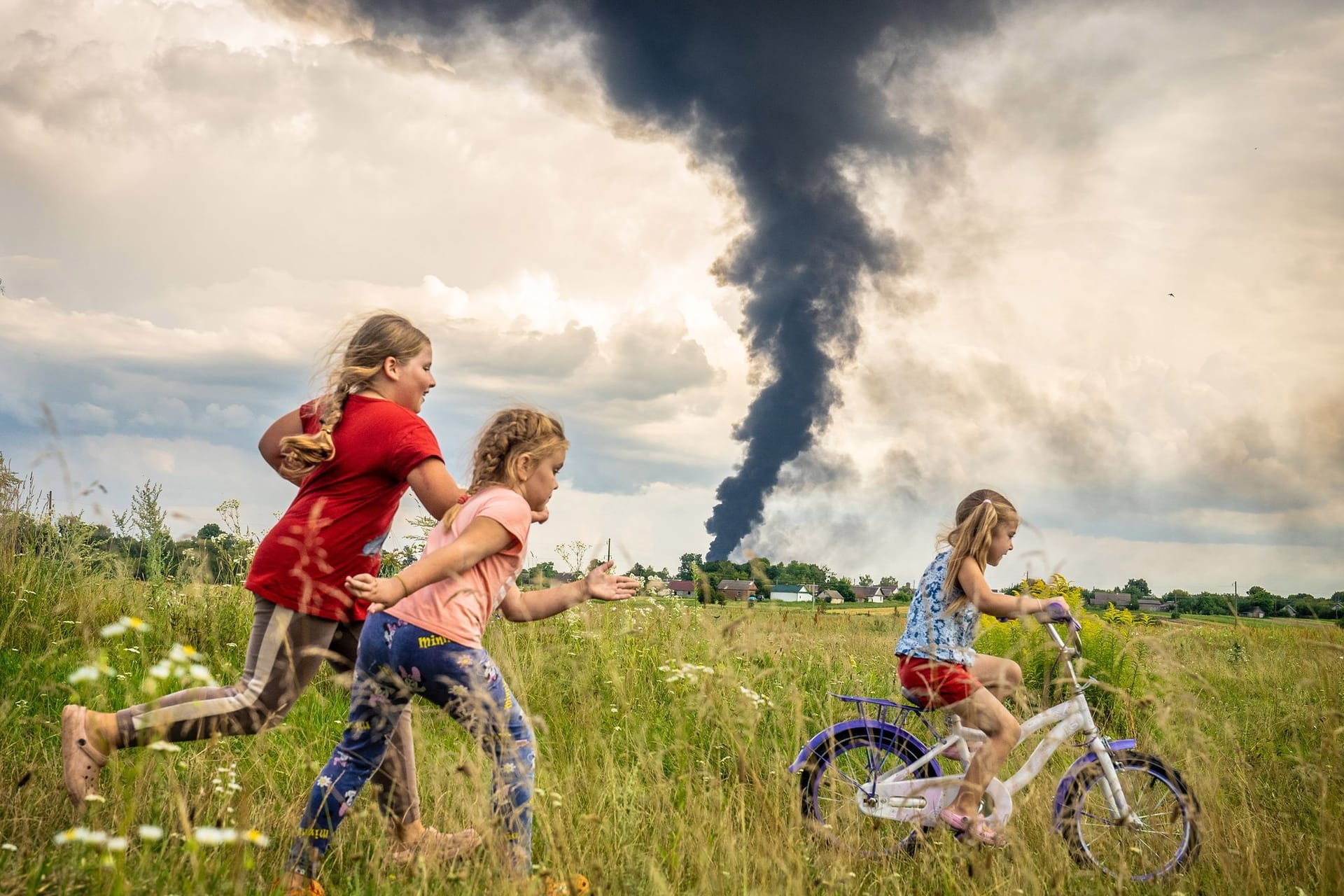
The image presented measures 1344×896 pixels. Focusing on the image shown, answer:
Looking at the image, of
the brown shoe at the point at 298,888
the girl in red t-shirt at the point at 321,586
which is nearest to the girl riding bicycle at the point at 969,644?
the girl in red t-shirt at the point at 321,586

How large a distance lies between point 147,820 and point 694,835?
2.11m

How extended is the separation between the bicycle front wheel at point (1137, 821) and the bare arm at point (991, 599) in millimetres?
848

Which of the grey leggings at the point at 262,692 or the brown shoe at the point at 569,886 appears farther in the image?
the grey leggings at the point at 262,692

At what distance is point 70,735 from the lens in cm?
335

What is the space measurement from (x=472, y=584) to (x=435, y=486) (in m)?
0.39

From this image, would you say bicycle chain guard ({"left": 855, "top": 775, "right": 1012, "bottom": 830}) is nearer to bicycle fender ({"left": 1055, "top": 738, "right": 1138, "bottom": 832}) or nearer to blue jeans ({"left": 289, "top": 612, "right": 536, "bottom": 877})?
bicycle fender ({"left": 1055, "top": 738, "right": 1138, "bottom": 832})

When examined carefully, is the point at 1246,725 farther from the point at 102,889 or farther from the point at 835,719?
the point at 102,889

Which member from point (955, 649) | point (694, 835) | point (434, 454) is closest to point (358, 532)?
point (434, 454)

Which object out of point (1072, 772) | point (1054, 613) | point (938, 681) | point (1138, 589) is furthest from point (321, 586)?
point (1138, 589)

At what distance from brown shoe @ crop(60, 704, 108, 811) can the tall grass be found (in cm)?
13

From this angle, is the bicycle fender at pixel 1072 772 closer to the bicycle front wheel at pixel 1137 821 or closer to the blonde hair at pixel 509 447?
the bicycle front wheel at pixel 1137 821

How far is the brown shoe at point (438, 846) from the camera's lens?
11.0ft

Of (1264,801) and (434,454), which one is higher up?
(434,454)

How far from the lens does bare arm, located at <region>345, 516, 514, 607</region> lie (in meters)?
2.85
